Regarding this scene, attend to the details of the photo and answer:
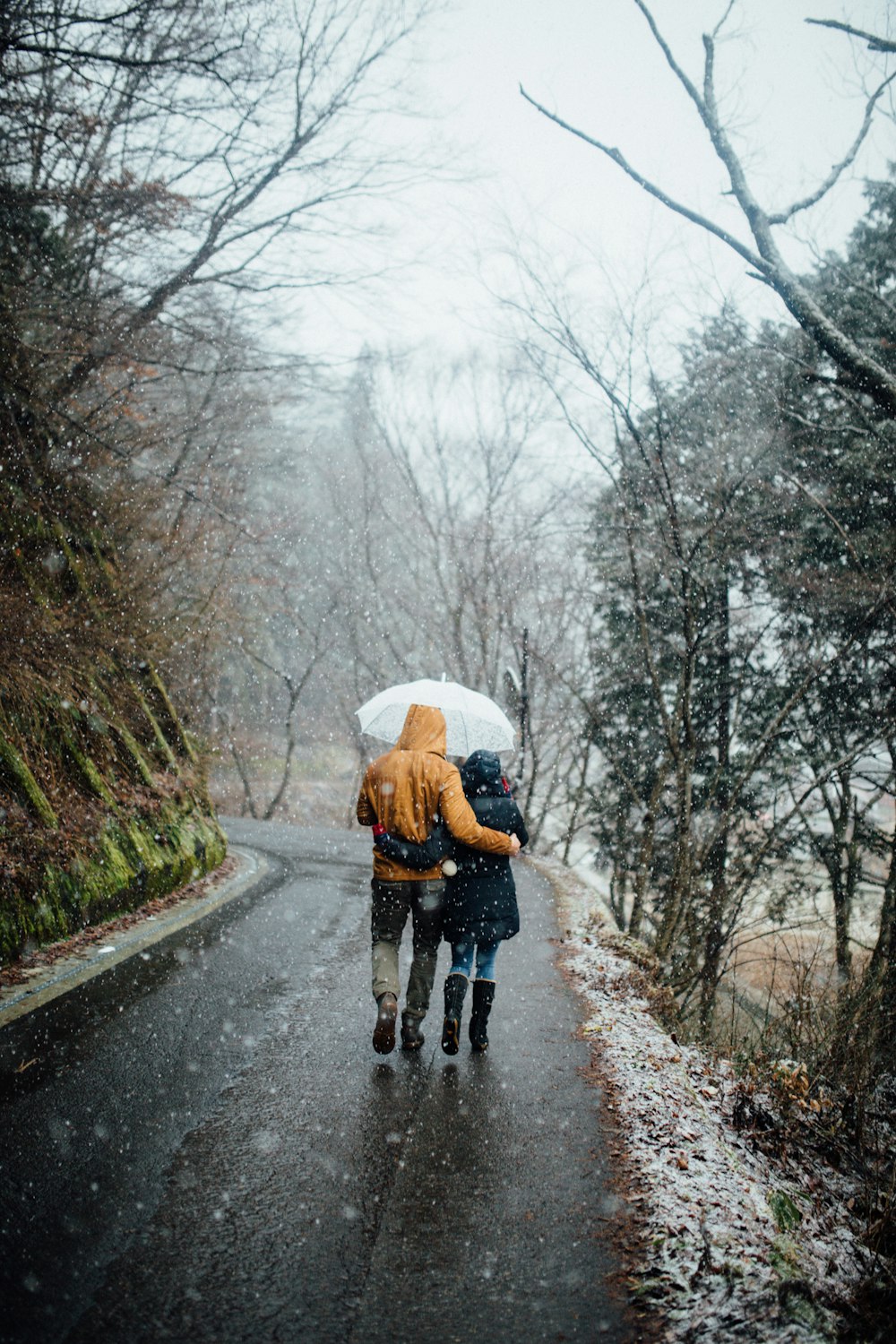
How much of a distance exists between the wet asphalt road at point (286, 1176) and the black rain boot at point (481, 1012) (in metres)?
0.11

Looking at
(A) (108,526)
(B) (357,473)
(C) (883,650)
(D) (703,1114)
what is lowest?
(D) (703,1114)

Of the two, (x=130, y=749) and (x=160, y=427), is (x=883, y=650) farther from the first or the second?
(x=160, y=427)

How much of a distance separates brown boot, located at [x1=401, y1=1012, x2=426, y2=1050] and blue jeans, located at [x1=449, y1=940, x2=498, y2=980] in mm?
347

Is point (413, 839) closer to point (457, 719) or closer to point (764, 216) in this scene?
point (457, 719)

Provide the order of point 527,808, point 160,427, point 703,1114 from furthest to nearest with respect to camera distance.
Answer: point 527,808 → point 160,427 → point 703,1114

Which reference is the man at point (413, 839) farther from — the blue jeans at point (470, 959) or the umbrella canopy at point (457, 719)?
the umbrella canopy at point (457, 719)

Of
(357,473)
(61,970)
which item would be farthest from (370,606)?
(61,970)


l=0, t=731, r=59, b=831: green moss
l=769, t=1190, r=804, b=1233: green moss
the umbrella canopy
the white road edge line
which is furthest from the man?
l=0, t=731, r=59, b=831: green moss

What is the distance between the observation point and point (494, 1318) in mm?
2525

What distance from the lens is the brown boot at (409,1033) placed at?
4.52 metres

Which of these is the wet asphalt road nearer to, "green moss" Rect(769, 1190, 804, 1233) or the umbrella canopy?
"green moss" Rect(769, 1190, 804, 1233)

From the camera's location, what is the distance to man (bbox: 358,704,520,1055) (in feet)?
14.4

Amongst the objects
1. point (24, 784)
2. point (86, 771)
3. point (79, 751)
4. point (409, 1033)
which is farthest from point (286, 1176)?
point (79, 751)

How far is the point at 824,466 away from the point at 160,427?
35.6 ft
